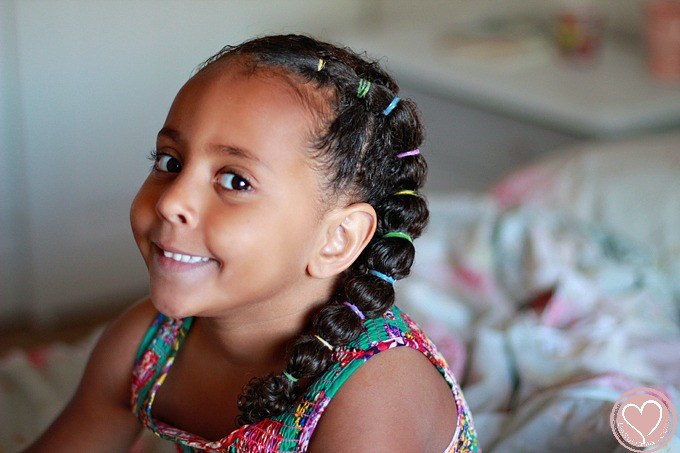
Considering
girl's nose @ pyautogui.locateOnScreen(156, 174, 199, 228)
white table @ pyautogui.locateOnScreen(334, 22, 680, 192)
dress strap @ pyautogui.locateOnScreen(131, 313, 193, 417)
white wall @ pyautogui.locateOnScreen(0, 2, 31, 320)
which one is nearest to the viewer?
girl's nose @ pyautogui.locateOnScreen(156, 174, 199, 228)

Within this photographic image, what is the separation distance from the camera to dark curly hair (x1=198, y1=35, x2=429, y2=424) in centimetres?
95

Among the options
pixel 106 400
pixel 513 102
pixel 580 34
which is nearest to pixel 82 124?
pixel 513 102

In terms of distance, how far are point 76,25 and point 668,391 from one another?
1940 mm

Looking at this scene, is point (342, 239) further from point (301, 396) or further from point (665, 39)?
point (665, 39)

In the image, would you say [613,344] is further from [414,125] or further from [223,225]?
[223,225]

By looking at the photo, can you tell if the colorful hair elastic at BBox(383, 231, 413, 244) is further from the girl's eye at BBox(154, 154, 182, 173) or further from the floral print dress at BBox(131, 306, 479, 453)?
the girl's eye at BBox(154, 154, 182, 173)

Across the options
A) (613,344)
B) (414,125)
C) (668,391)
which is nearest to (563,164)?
(613,344)

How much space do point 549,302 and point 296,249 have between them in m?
0.72

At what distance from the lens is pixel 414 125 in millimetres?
1025

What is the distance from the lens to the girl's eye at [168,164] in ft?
3.18

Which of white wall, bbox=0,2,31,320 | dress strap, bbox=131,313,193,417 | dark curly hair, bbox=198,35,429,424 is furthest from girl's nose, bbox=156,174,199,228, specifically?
white wall, bbox=0,2,31,320

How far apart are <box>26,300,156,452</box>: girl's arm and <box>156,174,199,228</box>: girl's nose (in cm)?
29

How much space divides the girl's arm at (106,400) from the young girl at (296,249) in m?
0.12

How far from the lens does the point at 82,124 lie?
276 centimetres
